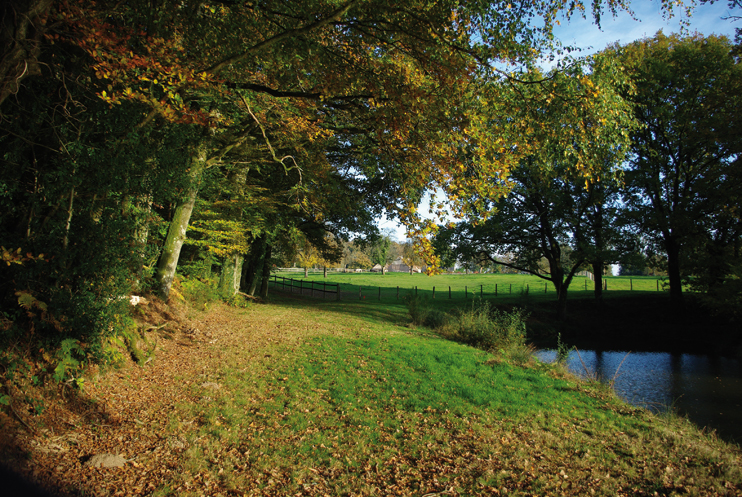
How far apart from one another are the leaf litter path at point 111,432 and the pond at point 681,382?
880 centimetres

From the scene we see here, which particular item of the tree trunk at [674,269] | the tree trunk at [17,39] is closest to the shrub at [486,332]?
the tree trunk at [17,39]

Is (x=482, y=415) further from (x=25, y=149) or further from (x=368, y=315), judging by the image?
(x=368, y=315)

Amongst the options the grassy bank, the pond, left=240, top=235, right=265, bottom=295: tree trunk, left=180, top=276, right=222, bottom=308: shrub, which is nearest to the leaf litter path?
the grassy bank

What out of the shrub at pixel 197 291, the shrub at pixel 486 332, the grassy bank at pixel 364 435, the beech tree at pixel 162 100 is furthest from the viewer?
the shrub at pixel 197 291

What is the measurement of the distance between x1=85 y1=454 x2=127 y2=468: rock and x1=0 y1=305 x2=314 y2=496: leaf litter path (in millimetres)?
47

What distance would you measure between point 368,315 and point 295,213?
19.5 feet

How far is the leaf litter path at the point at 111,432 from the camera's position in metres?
3.84

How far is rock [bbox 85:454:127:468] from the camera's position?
161 inches

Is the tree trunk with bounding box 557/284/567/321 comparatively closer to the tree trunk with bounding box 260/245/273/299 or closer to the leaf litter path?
the tree trunk with bounding box 260/245/273/299

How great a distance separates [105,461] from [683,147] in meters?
28.4

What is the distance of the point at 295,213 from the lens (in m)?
18.3

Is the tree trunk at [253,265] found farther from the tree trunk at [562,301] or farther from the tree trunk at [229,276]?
the tree trunk at [562,301]

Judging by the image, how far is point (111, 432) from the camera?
4.82m

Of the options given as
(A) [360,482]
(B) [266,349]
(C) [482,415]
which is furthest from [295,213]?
(A) [360,482]
